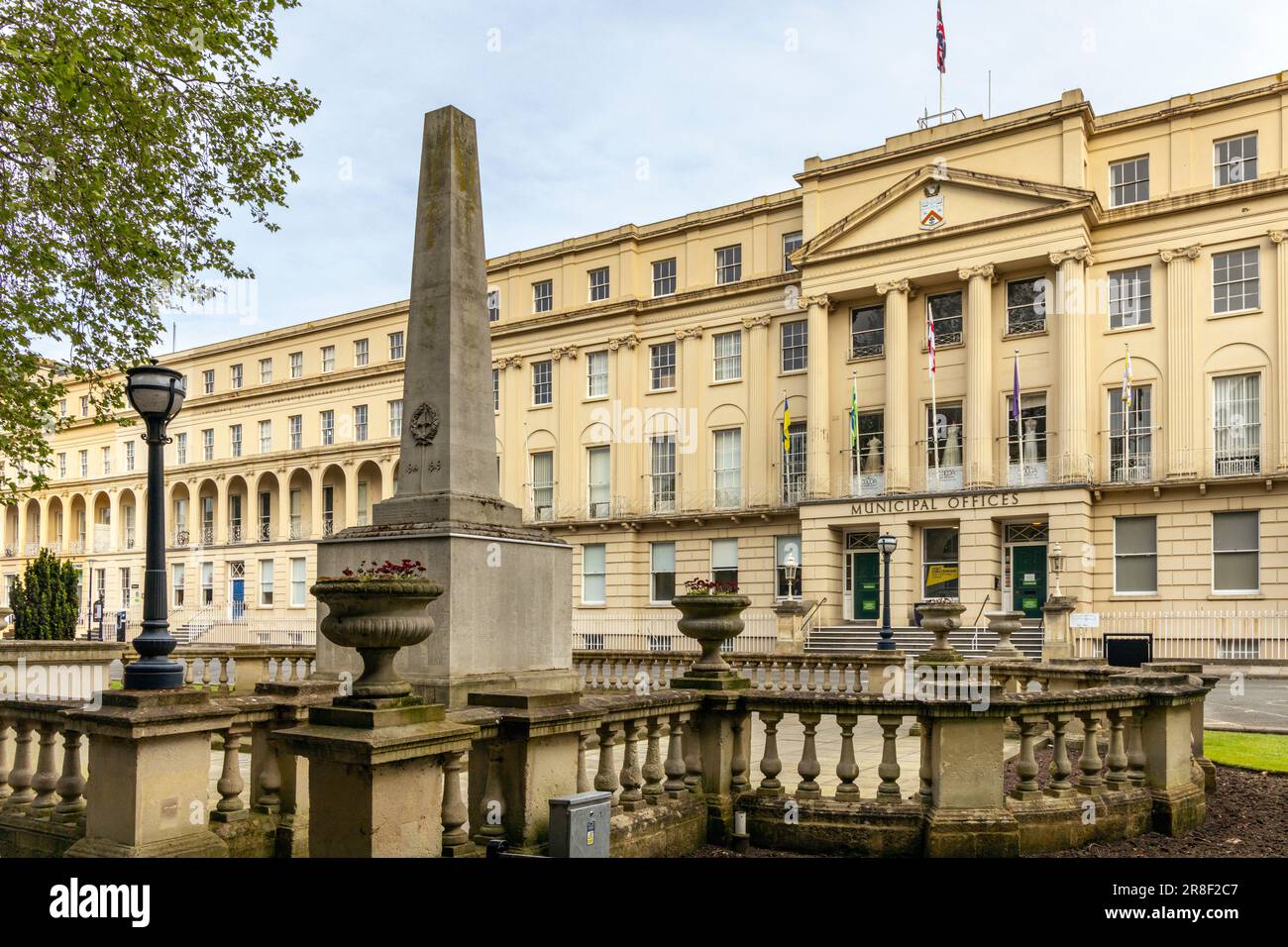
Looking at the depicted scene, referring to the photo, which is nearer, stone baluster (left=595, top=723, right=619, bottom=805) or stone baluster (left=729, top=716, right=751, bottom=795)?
stone baluster (left=595, top=723, right=619, bottom=805)

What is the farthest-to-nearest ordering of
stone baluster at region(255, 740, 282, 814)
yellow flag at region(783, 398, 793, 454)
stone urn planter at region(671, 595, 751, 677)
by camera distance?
1. yellow flag at region(783, 398, 793, 454)
2. stone urn planter at region(671, 595, 751, 677)
3. stone baluster at region(255, 740, 282, 814)

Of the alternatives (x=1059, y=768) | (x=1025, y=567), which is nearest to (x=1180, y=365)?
(x=1025, y=567)

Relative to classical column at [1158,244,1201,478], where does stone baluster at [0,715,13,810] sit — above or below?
below

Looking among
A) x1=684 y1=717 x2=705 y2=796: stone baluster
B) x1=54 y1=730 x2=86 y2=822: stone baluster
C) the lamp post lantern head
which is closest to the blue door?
x1=54 y1=730 x2=86 y2=822: stone baluster

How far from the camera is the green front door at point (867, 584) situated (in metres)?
34.6

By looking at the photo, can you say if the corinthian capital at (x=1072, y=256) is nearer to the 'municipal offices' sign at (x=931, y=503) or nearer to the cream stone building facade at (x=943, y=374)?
the cream stone building facade at (x=943, y=374)

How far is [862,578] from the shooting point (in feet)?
115

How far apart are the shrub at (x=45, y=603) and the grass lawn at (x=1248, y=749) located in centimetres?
2146

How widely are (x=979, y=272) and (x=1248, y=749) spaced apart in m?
21.5

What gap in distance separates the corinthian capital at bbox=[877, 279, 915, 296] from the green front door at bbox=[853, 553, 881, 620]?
875cm

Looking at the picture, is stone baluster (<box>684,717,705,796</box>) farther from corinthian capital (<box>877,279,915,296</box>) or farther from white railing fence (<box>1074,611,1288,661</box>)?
corinthian capital (<box>877,279,915,296</box>)

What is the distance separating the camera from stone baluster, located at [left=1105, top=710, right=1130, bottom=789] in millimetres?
8680

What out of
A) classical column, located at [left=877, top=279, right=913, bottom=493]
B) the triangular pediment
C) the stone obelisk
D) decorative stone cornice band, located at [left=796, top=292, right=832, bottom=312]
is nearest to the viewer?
the stone obelisk

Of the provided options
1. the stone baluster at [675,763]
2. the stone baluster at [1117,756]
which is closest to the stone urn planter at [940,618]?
the stone baluster at [1117,756]
